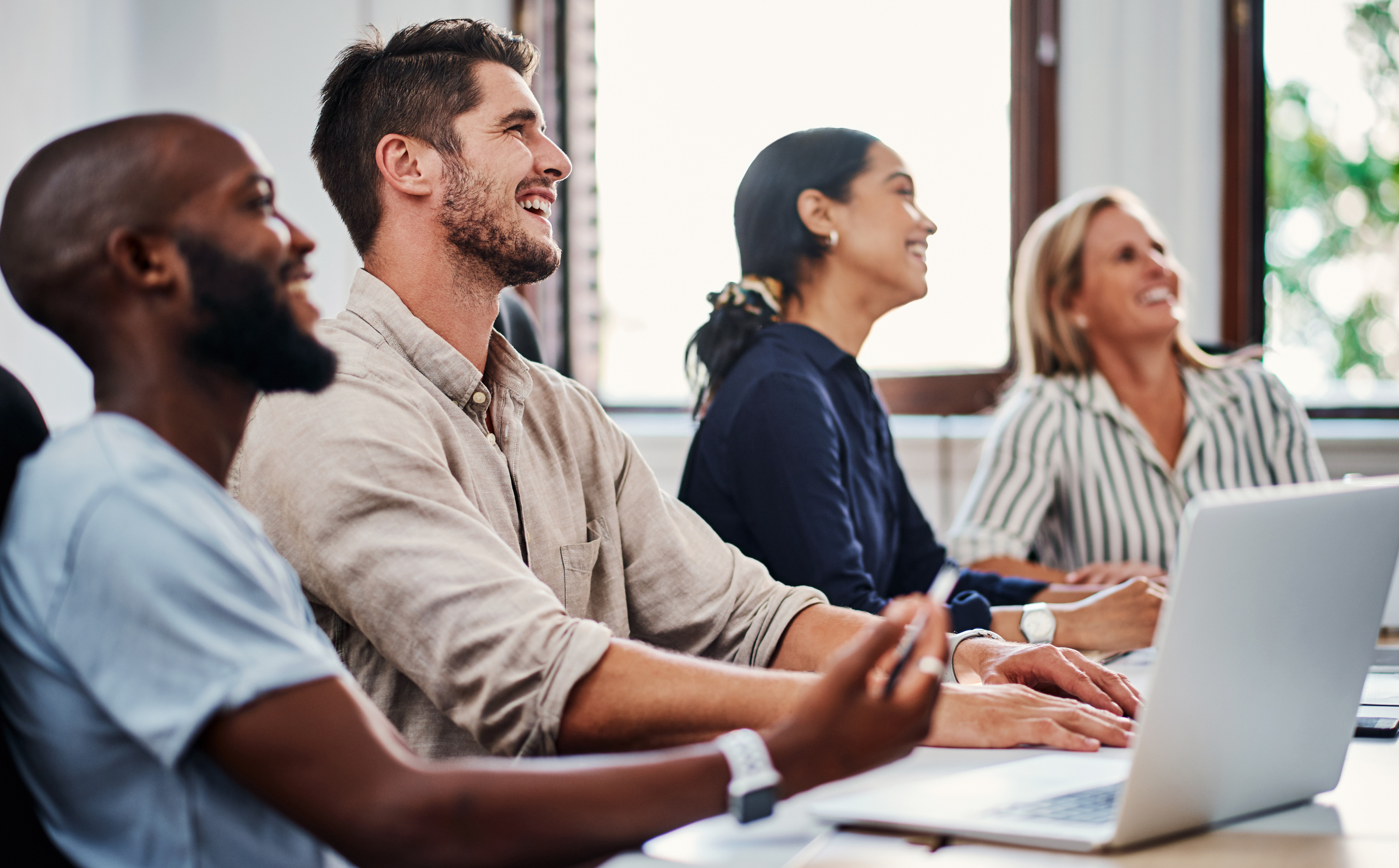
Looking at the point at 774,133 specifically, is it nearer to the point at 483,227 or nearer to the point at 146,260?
the point at 483,227

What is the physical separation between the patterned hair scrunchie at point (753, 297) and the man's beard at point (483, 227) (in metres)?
0.61

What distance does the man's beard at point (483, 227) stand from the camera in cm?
123

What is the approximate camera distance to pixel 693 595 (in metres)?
1.29

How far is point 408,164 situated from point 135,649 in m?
0.76

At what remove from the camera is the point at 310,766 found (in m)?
0.61

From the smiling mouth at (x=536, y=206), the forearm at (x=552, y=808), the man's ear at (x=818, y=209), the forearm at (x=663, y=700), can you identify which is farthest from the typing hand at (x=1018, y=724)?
the man's ear at (x=818, y=209)

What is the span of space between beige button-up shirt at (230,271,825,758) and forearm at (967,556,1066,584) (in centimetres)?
82

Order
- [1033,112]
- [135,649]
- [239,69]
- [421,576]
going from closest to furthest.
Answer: [135,649] → [421,576] → [1033,112] → [239,69]

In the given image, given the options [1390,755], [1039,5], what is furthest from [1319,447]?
[1390,755]

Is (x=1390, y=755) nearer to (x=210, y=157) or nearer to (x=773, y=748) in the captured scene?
(x=773, y=748)

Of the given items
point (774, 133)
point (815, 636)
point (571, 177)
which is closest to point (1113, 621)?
point (815, 636)

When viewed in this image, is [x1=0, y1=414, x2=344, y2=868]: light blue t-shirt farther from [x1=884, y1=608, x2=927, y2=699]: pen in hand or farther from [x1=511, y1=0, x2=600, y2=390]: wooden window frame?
[x1=511, y1=0, x2=600, y2=390]: wooden window frame

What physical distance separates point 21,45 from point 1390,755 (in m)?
2.99

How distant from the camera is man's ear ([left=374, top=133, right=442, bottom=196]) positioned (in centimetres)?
123
